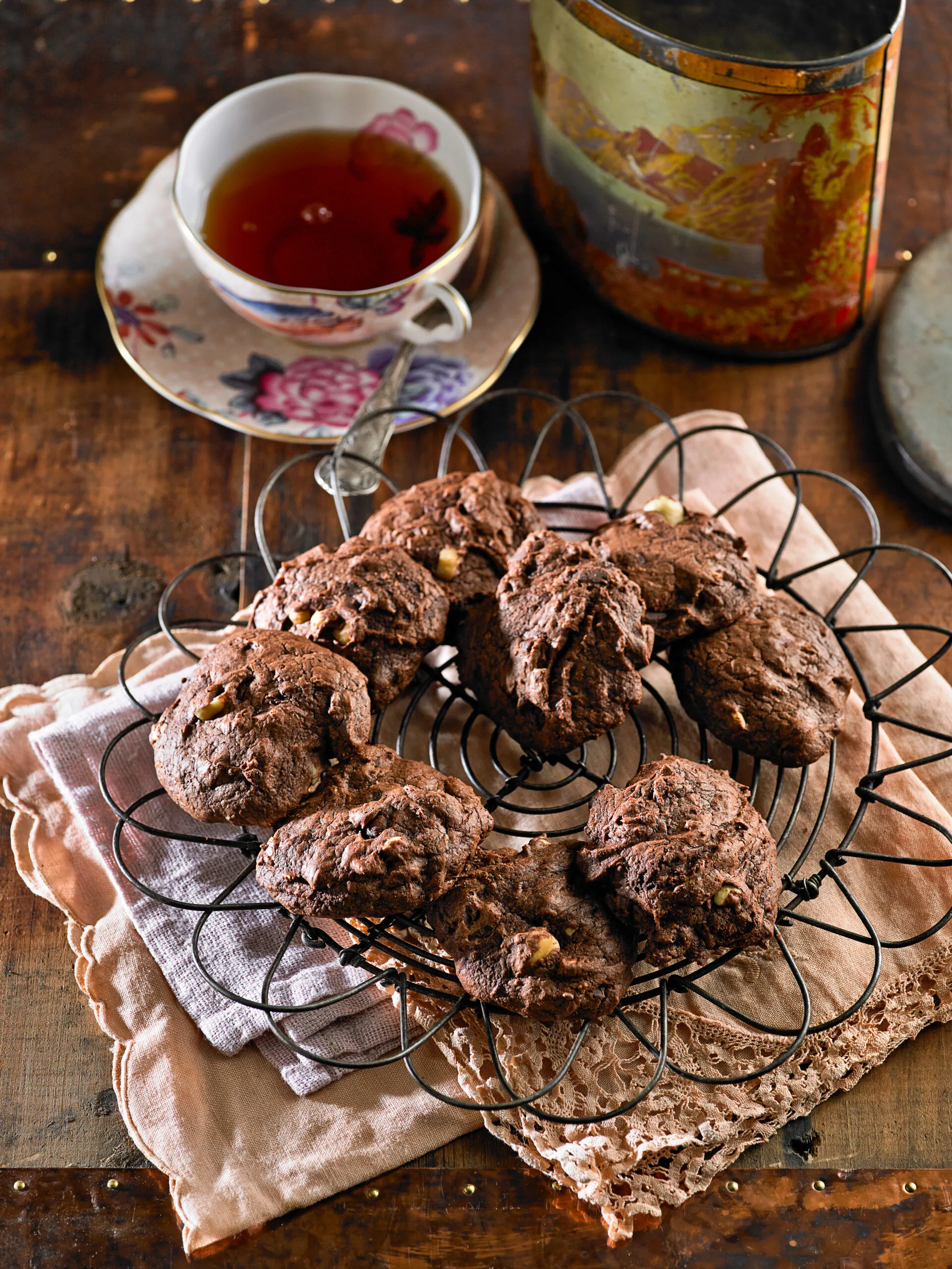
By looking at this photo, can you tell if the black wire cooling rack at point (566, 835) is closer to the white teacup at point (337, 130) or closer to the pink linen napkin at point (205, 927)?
the pink linen napkin at point (205, 927)

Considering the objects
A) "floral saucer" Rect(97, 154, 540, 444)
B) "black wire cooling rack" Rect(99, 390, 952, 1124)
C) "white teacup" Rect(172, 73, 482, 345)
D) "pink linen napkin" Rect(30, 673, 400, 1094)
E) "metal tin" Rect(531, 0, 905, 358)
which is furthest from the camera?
"floral saucer" Rect(97, 154, 540, 444)

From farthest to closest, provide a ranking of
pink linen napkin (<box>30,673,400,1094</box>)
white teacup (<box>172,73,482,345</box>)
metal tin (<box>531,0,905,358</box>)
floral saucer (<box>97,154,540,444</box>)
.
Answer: floral saucer (<box>97,154,540,444</box>), white teacup (<box>172,73,482,345</box>), metal tin (<box>531,0,905,358</box>), pink linen napkin (<box>30,673,400,1094</box>)

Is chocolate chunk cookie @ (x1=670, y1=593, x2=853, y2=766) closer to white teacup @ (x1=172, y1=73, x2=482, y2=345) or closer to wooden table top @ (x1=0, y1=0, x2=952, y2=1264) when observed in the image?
wooden table top @ (x1=0, y1=0, x2=952, y2=1264)

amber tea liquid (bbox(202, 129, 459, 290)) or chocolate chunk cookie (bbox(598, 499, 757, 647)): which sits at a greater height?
amber tea liquid (bbox(202, 129, 459, 290))

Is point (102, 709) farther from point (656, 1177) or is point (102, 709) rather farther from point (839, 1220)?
point (839, 1220)

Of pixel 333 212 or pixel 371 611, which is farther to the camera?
pixel 333 212

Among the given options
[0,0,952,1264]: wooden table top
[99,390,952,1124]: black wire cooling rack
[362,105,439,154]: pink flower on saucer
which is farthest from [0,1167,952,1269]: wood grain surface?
[362,105,439,154]: pink flower on saucer

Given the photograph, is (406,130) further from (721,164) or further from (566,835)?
(566,835)

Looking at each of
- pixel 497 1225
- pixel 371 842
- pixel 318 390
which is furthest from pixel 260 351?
pixel 497 1225
